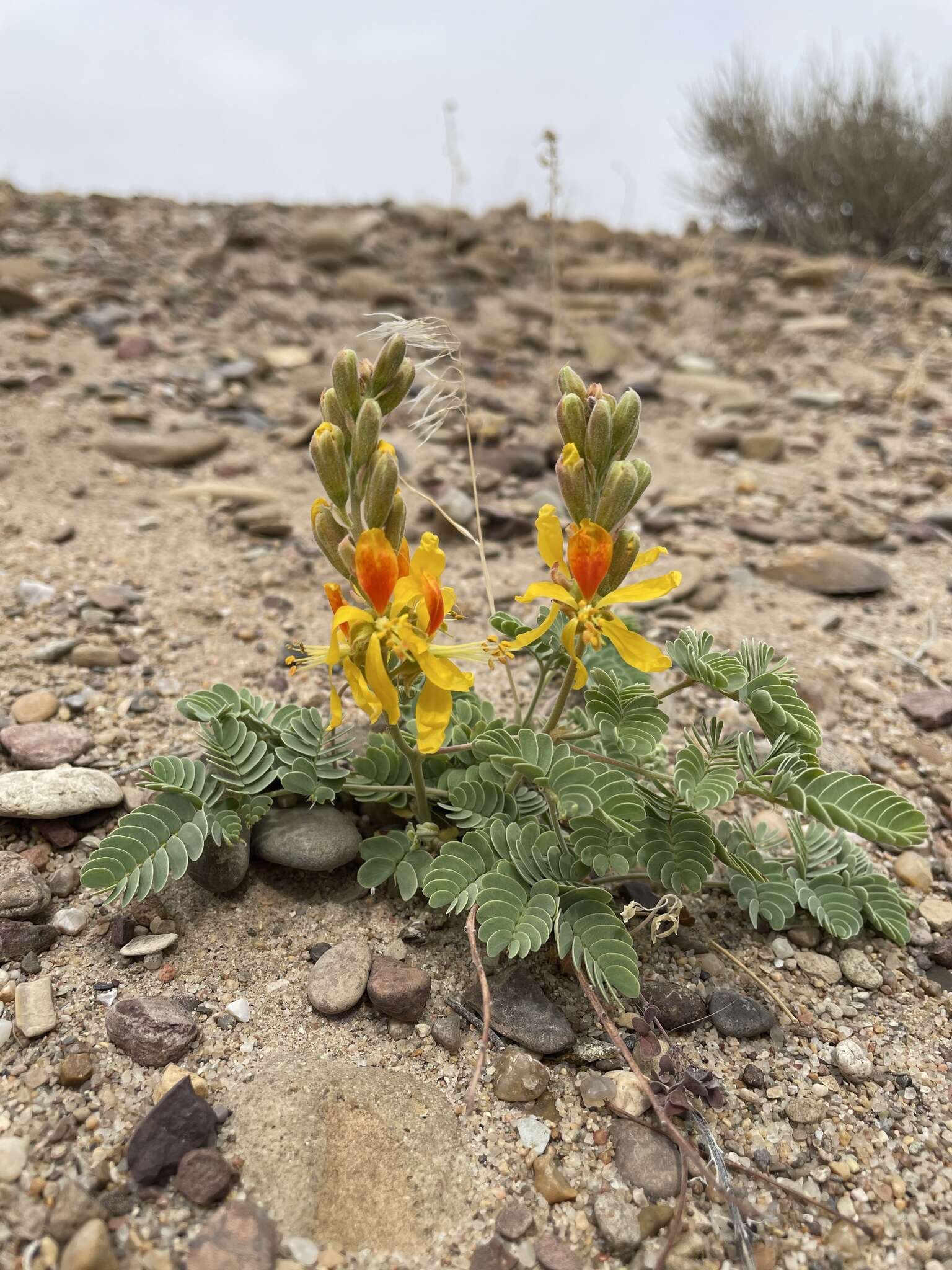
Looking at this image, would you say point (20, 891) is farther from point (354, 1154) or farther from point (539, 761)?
point (539, 761)

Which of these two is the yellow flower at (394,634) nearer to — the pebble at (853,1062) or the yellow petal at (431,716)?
the yellow petal at (431,716)

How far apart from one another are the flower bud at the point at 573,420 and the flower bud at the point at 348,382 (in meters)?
0.40

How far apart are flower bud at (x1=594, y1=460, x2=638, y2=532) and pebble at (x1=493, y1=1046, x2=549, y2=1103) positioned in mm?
1075

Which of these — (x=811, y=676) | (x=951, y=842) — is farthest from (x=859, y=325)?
(x=951, y=842)

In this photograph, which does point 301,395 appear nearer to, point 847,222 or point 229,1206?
→ point 229,1206

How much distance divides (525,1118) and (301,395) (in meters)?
4.45

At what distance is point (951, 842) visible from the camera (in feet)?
8.29

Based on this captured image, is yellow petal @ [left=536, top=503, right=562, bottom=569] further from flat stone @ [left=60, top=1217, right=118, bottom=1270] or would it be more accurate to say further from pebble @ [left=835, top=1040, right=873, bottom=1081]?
flat stone @ [left=60, top=1217, right=118, bottom=1270]

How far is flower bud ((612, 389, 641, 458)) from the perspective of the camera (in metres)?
1.76

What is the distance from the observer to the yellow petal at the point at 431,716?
5.55 feet

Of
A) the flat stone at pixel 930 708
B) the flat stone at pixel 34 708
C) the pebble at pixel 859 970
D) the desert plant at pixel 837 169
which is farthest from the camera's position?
the desert plant at pixel 837 169

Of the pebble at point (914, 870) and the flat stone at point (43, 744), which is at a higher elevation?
the flat stone at point (43, 744)

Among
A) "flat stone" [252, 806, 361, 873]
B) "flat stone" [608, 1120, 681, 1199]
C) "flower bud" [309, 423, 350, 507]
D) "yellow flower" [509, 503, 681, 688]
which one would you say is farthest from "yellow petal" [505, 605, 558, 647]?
"flat stone" [608, 1120, 681, 1199]

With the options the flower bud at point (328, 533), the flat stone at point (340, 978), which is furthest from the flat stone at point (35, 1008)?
the flower bud at point (328, 533)
